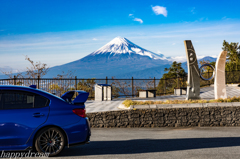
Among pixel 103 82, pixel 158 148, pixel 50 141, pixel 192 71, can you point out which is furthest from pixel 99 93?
pixel 50 141

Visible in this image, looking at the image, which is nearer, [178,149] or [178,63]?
[178,149]

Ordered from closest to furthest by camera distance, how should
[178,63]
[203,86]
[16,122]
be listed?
[16,122] → [203,86] → [178,63]

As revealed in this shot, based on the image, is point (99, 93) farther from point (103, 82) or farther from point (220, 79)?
point (220, 79)

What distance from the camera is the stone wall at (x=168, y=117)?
11.7 metres

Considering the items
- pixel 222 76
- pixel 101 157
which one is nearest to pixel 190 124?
pixel 222 76

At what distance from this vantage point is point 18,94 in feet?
19.9

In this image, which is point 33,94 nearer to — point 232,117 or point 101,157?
point 101,157

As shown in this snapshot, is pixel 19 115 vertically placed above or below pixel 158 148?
above

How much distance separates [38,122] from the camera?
5.82 meters

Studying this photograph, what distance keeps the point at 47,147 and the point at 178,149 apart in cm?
307

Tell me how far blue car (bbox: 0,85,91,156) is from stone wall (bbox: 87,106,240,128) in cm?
559

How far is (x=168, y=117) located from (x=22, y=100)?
24.1 ft

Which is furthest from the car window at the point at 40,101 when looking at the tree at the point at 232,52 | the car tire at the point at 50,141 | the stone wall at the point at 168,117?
the tree at the point at 232,52

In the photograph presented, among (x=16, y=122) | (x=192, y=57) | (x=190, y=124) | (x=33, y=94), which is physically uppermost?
(x=192, y=57)
